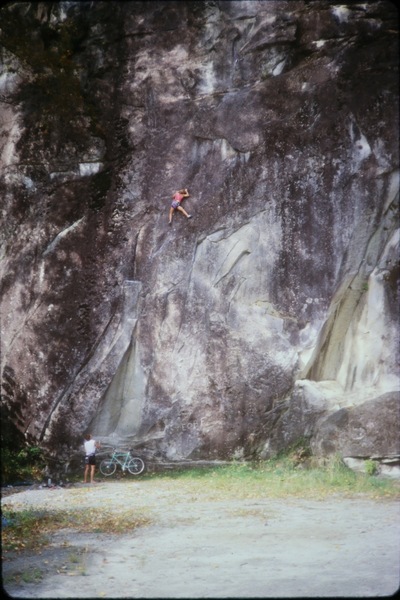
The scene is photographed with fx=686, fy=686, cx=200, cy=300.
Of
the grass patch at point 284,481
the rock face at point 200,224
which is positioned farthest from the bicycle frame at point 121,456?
the grass patch at point 284,481

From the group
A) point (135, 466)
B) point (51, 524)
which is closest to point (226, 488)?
point (135, 466)

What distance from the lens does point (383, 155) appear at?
13.7m

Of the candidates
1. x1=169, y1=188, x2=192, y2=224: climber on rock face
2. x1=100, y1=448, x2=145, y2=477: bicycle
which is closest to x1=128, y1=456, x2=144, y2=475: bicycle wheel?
x1=100, y1=448, x2=145, y2=477: bicycle

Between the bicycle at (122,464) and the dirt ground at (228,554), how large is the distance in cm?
283

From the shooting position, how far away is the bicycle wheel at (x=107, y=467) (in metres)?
13.4

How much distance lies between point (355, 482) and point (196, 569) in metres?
5.89

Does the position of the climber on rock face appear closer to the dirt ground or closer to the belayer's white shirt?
the belayer's white shirt

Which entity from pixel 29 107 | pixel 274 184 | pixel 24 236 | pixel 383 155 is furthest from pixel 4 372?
pixel 383 155

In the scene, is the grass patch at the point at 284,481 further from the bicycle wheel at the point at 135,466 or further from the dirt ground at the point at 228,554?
the dirt ground at the point at 228,554

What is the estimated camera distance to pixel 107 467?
1346cm

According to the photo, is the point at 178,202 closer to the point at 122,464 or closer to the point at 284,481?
the point at 122,464

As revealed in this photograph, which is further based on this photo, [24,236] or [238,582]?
[24,236]

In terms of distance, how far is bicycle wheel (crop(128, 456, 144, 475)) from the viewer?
13.5 meters

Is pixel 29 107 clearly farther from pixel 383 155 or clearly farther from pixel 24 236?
pixel 383 155
